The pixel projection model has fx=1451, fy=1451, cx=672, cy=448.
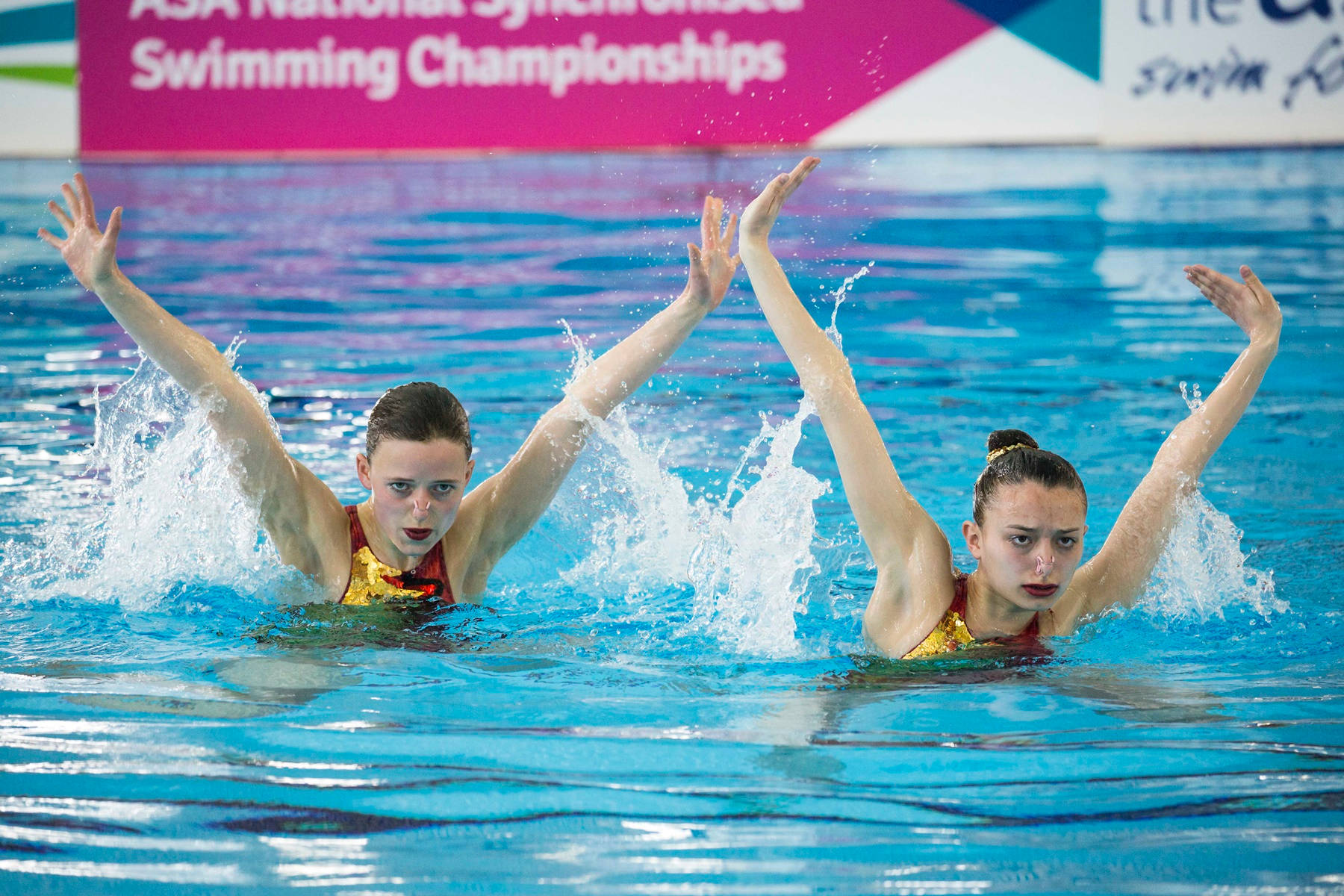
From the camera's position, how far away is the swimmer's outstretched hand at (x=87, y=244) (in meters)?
3.31

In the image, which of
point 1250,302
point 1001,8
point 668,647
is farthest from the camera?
point 1001,8

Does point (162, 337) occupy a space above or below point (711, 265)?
below

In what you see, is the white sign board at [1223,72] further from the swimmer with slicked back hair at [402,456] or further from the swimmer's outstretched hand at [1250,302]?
the swimmer with slicked back hair at [402,456]

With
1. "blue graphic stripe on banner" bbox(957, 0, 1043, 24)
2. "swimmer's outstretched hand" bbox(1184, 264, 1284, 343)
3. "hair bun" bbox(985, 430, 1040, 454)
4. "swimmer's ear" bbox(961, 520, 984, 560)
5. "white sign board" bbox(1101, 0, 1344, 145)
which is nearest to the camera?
"swimmer's ear" bbox(961, 520, 984, 560)

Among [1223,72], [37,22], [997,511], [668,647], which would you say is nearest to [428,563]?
[668,647]

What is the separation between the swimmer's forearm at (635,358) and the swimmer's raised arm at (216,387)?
2.45 ft

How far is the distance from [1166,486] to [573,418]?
60.0 inches

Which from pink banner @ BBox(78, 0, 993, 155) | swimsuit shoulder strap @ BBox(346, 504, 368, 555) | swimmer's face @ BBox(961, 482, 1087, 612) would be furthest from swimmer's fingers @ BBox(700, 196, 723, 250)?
pink banner @ BBox(78, 0, 993, 155)

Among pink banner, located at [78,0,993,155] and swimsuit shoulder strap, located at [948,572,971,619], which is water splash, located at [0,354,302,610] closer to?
swimsuit shoulder strap, located at [948,572,971,619]

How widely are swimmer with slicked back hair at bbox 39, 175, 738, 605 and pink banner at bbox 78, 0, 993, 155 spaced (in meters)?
10.3

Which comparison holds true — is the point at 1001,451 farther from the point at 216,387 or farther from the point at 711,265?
the point at 216,387

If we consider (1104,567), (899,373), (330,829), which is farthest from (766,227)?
(899,373)

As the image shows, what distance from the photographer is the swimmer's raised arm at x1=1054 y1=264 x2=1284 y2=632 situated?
3.64 meters

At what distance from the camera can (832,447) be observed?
365 cm
